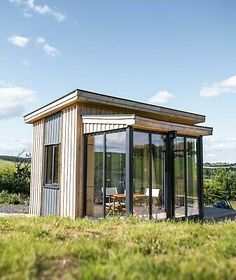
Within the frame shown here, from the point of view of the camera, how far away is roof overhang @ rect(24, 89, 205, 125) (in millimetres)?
10281

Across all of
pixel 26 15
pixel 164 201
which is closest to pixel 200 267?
pixel 164 201

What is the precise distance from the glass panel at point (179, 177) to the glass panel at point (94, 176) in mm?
2646

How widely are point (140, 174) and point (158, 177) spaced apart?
1.00 metres

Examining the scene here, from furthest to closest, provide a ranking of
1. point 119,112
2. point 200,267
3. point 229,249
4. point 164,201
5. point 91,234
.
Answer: point 119,112 < point 164,201 < point 91,234 < point 229,249 < point 200,267

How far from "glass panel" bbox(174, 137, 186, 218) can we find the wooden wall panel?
518 cm

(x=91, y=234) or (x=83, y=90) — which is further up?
(x=83, y=90)

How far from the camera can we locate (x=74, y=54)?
12227 mm

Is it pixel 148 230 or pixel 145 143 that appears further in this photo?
pixel 145 143

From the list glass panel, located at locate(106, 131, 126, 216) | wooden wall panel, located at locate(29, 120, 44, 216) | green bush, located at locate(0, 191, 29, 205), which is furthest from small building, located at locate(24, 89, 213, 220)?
green bush, located at locate(0, 191, 29, 205)

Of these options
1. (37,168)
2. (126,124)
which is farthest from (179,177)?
(37,168)

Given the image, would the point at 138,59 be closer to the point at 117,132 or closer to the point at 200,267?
the point at 117,132

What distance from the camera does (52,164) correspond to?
40.4 feet

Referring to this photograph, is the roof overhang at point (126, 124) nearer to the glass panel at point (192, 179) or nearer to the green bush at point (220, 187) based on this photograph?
the glass panel at point (192, 179)

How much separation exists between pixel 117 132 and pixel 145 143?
94 centimetres
